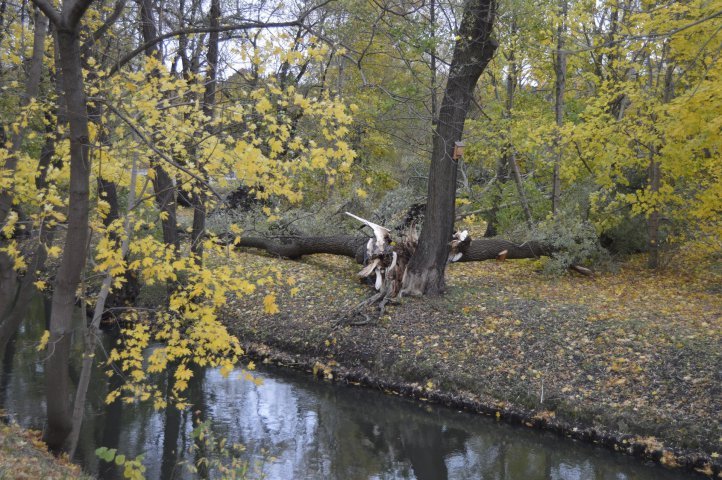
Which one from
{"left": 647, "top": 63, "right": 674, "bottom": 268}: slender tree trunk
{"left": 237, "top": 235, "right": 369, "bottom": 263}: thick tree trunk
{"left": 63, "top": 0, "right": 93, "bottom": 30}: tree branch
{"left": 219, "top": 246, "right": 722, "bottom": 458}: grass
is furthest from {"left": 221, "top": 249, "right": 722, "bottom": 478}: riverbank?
{"left": 63, "top": 0, "right": 93, "bottom": 30}: tree branch

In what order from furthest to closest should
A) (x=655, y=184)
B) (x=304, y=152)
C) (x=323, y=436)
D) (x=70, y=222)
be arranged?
(x=655, y=184), (x=323, y=436), (x=304, y=152), (x=70, y=222)

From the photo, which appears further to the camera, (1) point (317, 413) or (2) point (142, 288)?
(2) point (142, 288)

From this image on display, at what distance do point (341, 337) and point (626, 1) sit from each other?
997cm

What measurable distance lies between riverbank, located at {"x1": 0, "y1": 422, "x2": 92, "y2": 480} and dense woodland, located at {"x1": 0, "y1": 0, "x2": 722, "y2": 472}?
0.24m

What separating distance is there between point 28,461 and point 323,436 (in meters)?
3.88

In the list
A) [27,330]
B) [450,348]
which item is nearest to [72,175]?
[450,348]

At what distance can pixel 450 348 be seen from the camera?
916 centimetres

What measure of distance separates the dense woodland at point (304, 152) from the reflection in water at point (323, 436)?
61 cm

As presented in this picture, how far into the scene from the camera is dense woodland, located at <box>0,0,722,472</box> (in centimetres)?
532

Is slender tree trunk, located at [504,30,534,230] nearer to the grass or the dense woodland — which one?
the dense woodland

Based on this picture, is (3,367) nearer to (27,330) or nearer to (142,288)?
(27,330)

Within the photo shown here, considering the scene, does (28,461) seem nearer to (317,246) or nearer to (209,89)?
(209,89)

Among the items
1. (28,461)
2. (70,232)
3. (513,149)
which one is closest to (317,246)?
(513,149)

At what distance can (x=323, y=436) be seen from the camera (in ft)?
25.2
